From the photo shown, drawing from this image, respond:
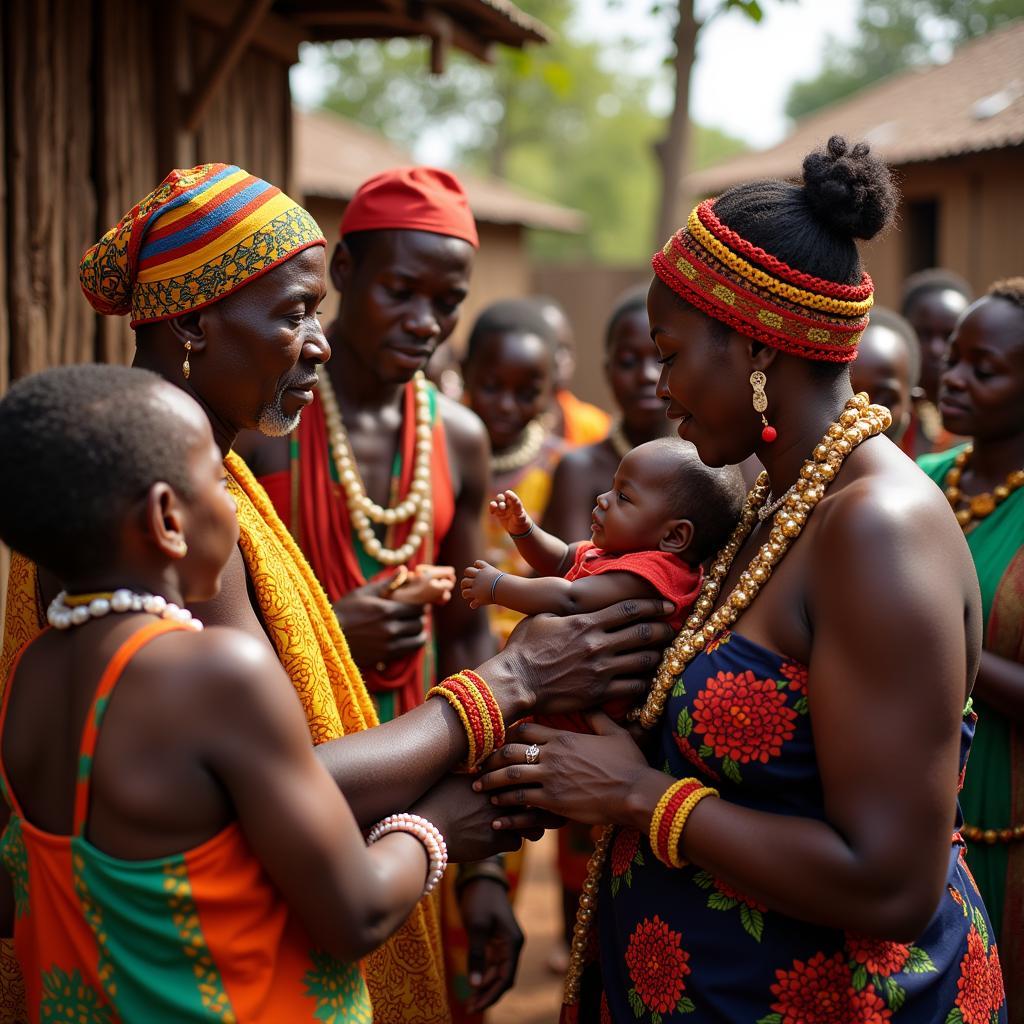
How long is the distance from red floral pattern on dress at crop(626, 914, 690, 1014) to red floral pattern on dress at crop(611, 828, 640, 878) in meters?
0.13

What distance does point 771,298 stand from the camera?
2.25 metres

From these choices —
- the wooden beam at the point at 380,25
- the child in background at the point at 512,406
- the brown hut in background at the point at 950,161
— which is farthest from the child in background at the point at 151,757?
the brown hut in background at the point at 950,161

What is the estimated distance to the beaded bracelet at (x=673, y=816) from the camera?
2213 mm

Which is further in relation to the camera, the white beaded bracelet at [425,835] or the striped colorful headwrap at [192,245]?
the striped colorful headwrap at [192,245]

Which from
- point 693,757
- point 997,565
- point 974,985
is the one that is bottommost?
point 974,985

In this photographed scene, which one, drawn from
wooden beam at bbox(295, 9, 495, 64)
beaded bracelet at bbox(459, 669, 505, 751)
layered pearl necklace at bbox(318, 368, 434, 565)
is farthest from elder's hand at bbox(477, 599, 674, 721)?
wooden beam at bbox(295, 9, 495, 64)

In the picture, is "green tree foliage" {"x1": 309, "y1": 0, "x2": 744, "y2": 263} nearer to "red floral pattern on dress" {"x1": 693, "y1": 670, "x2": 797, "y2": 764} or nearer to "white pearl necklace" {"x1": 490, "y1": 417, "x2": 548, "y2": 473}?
"white pearl necklace" {"x1": 490, "y1": 417, "x2": 548, "y2": 473}

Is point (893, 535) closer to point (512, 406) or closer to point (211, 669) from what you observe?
point (211, 669)

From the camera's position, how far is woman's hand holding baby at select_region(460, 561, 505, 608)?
272cm

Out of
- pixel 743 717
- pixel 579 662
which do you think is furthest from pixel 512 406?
pixel 743 717

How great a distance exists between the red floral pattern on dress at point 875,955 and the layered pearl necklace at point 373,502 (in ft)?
6.33

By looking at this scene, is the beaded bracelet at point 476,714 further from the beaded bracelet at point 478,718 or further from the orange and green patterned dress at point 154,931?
the orange and green patterned dress at point 154,931

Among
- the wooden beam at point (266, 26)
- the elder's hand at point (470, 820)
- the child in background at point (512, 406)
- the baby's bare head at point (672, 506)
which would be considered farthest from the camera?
the child in background at point (512, 406)

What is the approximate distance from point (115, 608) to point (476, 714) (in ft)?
2.83
